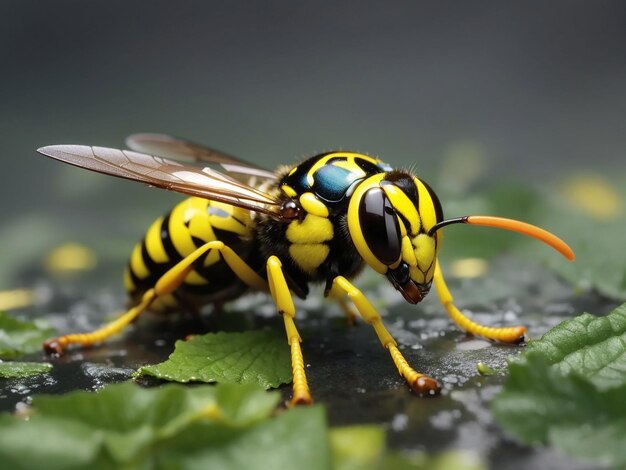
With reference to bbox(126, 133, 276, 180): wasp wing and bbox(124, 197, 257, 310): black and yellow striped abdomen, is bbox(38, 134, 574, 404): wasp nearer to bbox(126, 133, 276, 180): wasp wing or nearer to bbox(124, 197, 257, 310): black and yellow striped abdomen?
bbox(124, 197, 257, 310): black and yellow striped abdomen

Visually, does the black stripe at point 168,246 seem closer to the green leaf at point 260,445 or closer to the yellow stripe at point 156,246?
the yellow stripe at point 156,246

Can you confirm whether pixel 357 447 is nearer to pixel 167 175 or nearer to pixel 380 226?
pixel 380 226

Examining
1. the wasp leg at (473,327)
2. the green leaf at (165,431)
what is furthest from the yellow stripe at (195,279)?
the green leaf at (165,431)

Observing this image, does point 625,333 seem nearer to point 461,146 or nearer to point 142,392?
point 142,392

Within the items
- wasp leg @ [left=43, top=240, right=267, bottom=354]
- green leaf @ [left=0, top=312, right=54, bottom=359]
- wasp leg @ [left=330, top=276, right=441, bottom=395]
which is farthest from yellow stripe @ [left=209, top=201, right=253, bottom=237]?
green leaf @ [left=0, top=312, right=54, bottom=359]

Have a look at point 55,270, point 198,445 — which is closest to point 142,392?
point 198,445
